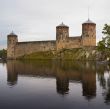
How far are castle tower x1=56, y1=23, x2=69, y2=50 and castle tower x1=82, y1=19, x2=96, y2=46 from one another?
8.19 meters

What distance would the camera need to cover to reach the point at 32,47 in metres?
110

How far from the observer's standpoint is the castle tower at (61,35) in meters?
101

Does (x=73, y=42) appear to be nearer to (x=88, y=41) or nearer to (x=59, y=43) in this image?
(x=88, y=41)

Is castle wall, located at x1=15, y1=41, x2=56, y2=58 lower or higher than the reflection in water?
higher

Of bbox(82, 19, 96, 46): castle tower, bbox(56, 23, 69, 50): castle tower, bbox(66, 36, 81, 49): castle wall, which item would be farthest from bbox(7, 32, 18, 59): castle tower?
bbox(82, 19, 96, 46): castle tower

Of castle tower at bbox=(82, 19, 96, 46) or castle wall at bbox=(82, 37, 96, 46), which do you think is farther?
castle tower at bbox=(82, 19, 96, 46)

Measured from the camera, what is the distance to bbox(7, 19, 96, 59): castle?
9625cm

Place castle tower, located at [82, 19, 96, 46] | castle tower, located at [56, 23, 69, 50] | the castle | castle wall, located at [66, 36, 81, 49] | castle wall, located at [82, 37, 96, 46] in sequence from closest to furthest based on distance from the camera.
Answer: castle wall, located at [82, 37, 96, 46] < castle tower, located at [82, 19, 96, 46] < the castle < castle wall, located at [66, 36, 81, 49] < castle tower, located at [56, 23, 69, 50]

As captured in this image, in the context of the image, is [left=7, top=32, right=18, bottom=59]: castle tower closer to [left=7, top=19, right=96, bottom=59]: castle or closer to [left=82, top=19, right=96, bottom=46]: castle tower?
[left=7, top=19, right=96, bottom=59]: castle

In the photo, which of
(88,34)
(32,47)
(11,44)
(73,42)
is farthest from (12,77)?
Answer: (11,44)

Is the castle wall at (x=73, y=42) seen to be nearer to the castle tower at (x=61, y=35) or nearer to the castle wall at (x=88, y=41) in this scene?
the castle tower at (x=61, y=35)

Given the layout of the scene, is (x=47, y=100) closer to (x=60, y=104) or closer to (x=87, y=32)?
(x=60, y=104)

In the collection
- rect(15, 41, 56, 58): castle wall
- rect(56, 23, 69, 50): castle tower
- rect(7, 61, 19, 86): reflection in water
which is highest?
rect(56, 23, 69, 50): castle tower

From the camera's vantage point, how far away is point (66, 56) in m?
95.2
